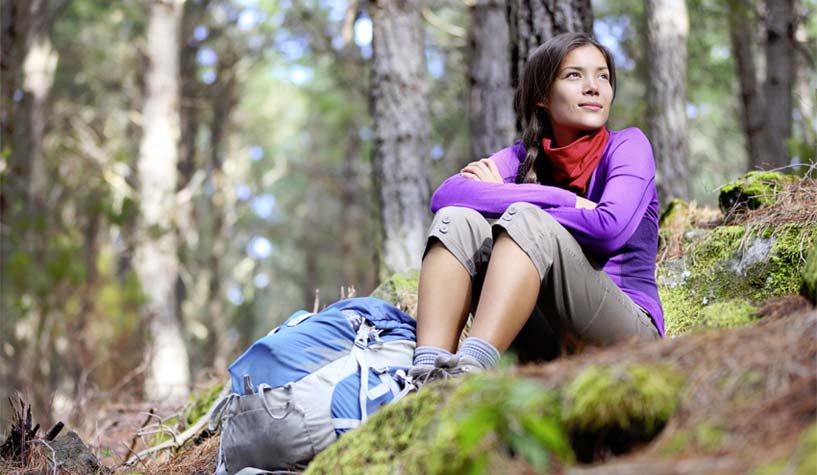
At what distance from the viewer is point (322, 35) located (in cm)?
1284

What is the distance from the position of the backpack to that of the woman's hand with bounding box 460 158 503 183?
2.71 feet

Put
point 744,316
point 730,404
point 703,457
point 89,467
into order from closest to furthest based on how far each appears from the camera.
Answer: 1. point 703,457
2. point 730,404
3. point 744,316
4. point 89,467

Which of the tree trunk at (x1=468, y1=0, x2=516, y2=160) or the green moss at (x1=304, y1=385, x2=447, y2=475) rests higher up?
the tree trunk at (x1=468, y1=0, x2=516, y2=160)

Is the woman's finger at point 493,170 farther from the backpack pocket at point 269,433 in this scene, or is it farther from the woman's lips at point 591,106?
the backpack pocket at point 269,433

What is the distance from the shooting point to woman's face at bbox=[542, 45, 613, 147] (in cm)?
326

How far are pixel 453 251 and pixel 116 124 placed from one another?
55.4ft

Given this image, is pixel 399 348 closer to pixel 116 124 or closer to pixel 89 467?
pixel 89 467

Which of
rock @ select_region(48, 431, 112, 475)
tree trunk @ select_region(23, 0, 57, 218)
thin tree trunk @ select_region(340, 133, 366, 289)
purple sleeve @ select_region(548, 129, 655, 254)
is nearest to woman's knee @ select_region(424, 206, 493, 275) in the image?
purple sleeve @ select_region(548, 129, 655, 254)

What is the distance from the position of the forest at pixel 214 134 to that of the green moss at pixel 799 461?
2441 millimetres

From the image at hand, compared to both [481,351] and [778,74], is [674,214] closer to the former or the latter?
[481,351]

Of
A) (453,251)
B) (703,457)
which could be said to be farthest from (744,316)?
(703,457)

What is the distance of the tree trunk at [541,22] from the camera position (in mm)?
4434

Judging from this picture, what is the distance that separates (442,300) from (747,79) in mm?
8451

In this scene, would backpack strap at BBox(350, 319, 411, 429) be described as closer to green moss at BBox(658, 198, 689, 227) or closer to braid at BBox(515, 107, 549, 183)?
braid at BBox(515, 107, 549, 183)
